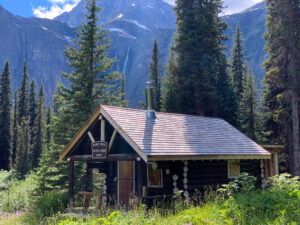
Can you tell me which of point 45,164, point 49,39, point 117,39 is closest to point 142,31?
point 117,39

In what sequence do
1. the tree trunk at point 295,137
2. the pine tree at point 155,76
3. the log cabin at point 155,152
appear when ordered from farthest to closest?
1. the pine tree at point 155,76
2. the tree trunk at point 295,137
3. the log cabin at point 155,152

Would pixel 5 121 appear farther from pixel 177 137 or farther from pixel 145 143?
pixel 145 143

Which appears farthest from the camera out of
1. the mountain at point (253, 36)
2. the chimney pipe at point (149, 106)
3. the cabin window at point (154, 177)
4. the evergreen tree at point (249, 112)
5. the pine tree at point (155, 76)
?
the mountain at point (253, 36)

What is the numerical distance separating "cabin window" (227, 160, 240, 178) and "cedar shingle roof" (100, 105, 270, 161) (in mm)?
917

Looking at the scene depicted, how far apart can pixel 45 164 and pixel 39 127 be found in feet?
118

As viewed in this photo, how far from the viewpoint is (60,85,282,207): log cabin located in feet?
41.9

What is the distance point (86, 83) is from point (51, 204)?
9534mm

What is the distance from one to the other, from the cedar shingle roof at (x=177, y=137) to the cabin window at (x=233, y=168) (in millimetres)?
917

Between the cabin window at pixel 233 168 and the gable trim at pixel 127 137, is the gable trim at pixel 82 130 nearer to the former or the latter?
the gable trim at pixel 127 137

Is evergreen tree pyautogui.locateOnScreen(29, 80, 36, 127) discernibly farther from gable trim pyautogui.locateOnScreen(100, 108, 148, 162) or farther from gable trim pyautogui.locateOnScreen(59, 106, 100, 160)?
gable trim pyautogui.locateOnScreen(100, 108, 148, 162)

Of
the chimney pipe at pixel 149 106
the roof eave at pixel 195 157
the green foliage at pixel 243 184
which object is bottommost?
the green foliage at pixel 243 184

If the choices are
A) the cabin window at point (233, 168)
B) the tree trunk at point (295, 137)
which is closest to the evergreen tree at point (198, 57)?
the tree trunk at point (295, 137)

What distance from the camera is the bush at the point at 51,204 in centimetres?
1541

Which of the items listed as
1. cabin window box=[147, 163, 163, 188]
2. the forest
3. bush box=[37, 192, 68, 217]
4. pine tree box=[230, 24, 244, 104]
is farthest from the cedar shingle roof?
pine tree box=[230, 24, 244, 104]
